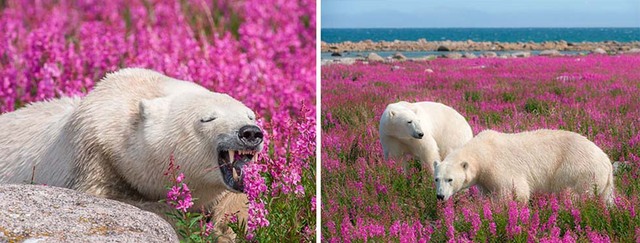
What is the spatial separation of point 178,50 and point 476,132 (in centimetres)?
413

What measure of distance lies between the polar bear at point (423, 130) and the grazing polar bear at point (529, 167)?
6.0 inches

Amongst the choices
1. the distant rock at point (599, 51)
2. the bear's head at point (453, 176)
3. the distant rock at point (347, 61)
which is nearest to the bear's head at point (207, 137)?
the distant rock at point (347, 61)

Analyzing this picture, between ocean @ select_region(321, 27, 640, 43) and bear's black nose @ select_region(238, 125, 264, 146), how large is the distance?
1.81ft

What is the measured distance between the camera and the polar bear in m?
3.65

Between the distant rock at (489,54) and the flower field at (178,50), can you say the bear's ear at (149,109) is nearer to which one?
the flower field at (178,50)

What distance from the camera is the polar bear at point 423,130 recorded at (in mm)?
3650

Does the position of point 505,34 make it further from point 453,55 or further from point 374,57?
point 374,57

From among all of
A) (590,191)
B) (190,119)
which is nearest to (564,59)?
(590,191)

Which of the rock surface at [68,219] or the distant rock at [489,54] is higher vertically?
the distant rock at [489,54]

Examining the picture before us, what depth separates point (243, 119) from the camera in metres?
3.82

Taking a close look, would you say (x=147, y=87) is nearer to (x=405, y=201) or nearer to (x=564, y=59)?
(x=405, y=201)

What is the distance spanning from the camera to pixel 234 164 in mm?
3846

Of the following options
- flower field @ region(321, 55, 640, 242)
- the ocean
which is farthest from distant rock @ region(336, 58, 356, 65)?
the ocean

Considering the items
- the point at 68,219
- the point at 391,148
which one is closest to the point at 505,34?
the point at 391,148
